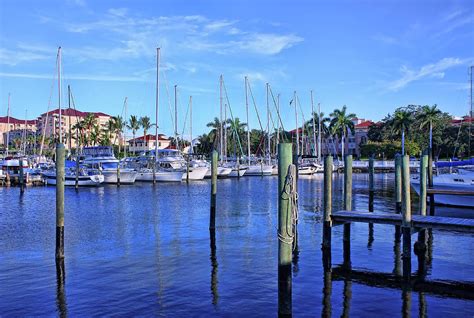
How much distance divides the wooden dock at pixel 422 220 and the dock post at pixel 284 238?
6185 millimetres

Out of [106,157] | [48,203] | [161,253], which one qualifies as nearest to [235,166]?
[106,157]

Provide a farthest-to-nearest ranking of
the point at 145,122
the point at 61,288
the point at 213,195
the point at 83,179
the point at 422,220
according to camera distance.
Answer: the point at 145,122 → the point at 83,179 → the point at 213,195 → the point at 422,220 → the point at 61,288

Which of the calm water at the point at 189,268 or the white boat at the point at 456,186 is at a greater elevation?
the white boat at the point at 456,186

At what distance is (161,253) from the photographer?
59.9 ft

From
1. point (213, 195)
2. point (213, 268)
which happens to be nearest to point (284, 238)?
point (213, 268)

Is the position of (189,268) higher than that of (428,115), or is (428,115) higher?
(428,115)

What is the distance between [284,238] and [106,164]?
5947 centimetres

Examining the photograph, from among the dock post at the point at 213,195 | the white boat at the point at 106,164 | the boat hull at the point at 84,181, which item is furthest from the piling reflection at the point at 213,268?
the white boat at the point at 106,164

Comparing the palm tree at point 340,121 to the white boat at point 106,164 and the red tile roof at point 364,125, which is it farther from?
the white boat at point 106,164

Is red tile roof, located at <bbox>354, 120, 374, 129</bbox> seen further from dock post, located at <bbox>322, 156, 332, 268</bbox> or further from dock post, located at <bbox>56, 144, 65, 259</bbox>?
dock post, located at <bbox>56, 144, 65, 259</bbox>

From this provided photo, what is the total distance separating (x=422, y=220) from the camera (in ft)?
49.9

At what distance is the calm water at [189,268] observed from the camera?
39.7ft

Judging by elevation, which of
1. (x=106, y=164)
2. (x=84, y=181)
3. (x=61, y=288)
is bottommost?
(x=61, y=288)

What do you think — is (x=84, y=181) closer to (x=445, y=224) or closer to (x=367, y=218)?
(x=367, y=218)
